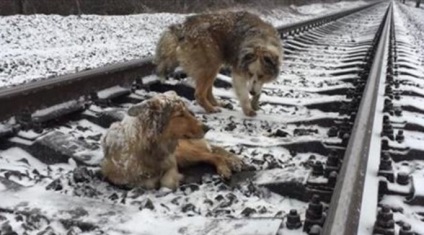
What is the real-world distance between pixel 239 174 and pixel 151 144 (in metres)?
0.61

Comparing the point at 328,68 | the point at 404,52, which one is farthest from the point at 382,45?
the point at 328,68

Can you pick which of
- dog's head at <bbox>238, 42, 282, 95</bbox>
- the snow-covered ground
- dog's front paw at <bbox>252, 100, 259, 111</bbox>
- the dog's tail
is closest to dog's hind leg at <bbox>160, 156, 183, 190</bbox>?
dog's front paw at <bbox>252, 100, 259, 111</bbox>

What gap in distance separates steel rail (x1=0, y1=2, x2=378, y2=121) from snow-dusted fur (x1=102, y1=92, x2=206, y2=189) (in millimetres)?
1146

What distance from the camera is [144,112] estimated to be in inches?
160

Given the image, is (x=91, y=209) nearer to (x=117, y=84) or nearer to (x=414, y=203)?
(x=414, y=203)

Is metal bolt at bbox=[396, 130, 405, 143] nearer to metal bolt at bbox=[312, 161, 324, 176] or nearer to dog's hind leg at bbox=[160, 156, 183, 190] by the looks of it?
metal bolt at bbox=[312, 161, 324, 176]

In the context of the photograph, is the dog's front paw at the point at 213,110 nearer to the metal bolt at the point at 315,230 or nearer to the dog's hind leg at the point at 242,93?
the dog's hind leg at the point at 242,93

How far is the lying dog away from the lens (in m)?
4.01

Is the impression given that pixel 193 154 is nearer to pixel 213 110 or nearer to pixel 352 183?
pixel 352 183

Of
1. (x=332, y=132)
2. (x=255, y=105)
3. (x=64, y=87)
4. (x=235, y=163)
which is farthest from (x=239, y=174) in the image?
(x=255, y=105)

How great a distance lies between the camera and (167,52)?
6.81 m

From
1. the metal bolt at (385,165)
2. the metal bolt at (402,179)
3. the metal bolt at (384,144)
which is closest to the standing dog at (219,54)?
the metal bolt at (384,144)

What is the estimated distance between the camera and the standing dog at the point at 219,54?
21.3 ft

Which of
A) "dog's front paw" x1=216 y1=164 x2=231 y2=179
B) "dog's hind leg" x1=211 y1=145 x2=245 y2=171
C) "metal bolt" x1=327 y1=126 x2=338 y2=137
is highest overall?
"metal bolt" x1=327 y1=126 x2=338 y2=137
